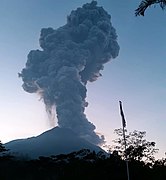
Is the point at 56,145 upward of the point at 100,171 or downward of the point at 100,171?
upward

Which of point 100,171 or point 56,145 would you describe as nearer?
point 100,171

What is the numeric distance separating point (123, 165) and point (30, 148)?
12558cm

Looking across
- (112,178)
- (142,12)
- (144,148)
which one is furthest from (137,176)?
(142,12)

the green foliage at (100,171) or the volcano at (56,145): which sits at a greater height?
the volcano at (56,145)

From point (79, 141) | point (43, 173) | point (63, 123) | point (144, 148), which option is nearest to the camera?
point (144, 148)

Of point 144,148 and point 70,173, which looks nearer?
point 70,173

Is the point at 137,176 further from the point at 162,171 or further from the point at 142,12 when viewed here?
the point at 142,12

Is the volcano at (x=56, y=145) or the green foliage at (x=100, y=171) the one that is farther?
the volcano at (x=56, y=145)

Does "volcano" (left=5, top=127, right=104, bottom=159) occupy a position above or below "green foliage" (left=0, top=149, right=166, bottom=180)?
above

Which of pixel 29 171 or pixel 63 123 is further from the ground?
pixel 63 123

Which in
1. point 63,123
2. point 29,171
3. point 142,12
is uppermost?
point 63,123

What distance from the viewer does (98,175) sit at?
42.1 meters

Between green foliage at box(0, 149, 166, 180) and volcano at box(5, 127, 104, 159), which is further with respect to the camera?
volcano at box(5, 127, 104, 159)

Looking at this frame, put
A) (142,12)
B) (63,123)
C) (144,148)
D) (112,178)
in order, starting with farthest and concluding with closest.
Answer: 1. (63,123)
2. (144,148)
3. (112,178)
4. (142,12)
